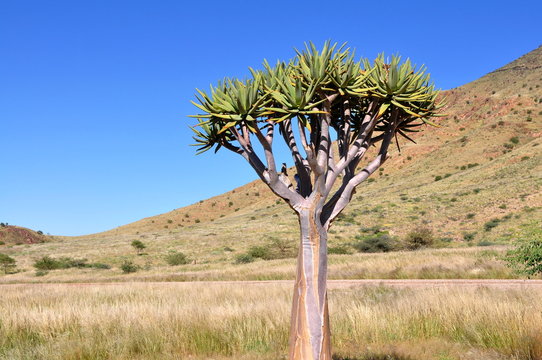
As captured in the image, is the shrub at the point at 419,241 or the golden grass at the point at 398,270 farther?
the shrub at the point at 419,241

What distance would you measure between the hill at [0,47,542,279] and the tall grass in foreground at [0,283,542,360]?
6917mm

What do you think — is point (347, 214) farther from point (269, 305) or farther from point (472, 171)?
point (269, 305)

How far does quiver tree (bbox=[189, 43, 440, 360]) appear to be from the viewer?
6031mm

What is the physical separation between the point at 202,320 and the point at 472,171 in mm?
64285

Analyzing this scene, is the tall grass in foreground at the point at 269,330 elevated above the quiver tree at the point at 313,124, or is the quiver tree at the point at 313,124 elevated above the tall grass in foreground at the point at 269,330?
the quiver tree at the point at 313,124

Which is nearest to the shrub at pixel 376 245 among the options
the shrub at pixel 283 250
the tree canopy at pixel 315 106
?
the shrub at pixel 283 250

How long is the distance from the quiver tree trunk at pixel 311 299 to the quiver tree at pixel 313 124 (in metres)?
0.01

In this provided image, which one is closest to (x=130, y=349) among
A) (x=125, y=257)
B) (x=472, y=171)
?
(x=125, y=257)

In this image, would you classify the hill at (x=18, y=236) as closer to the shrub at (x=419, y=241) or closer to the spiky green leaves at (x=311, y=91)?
the shrub at (x=419, y=241)

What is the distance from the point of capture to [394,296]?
1348cm

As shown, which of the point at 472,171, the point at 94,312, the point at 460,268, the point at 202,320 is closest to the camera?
the point at 202,320

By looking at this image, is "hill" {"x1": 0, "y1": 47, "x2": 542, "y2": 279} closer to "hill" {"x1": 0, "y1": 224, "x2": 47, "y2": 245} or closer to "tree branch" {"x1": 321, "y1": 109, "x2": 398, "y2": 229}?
"tree branch" {"x1": 321, "y1": 109, "x2": 398, "y2": 229}

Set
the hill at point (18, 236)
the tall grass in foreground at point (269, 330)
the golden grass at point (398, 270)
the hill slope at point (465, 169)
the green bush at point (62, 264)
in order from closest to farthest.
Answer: the tall grass in foreground at point (269, 330), the golden grass at point (398, 270), the green bush at point (62, 264), the hill slope at point (465, 169), the hill at point (18, 236)

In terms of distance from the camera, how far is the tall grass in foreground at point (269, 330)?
8461 mm
